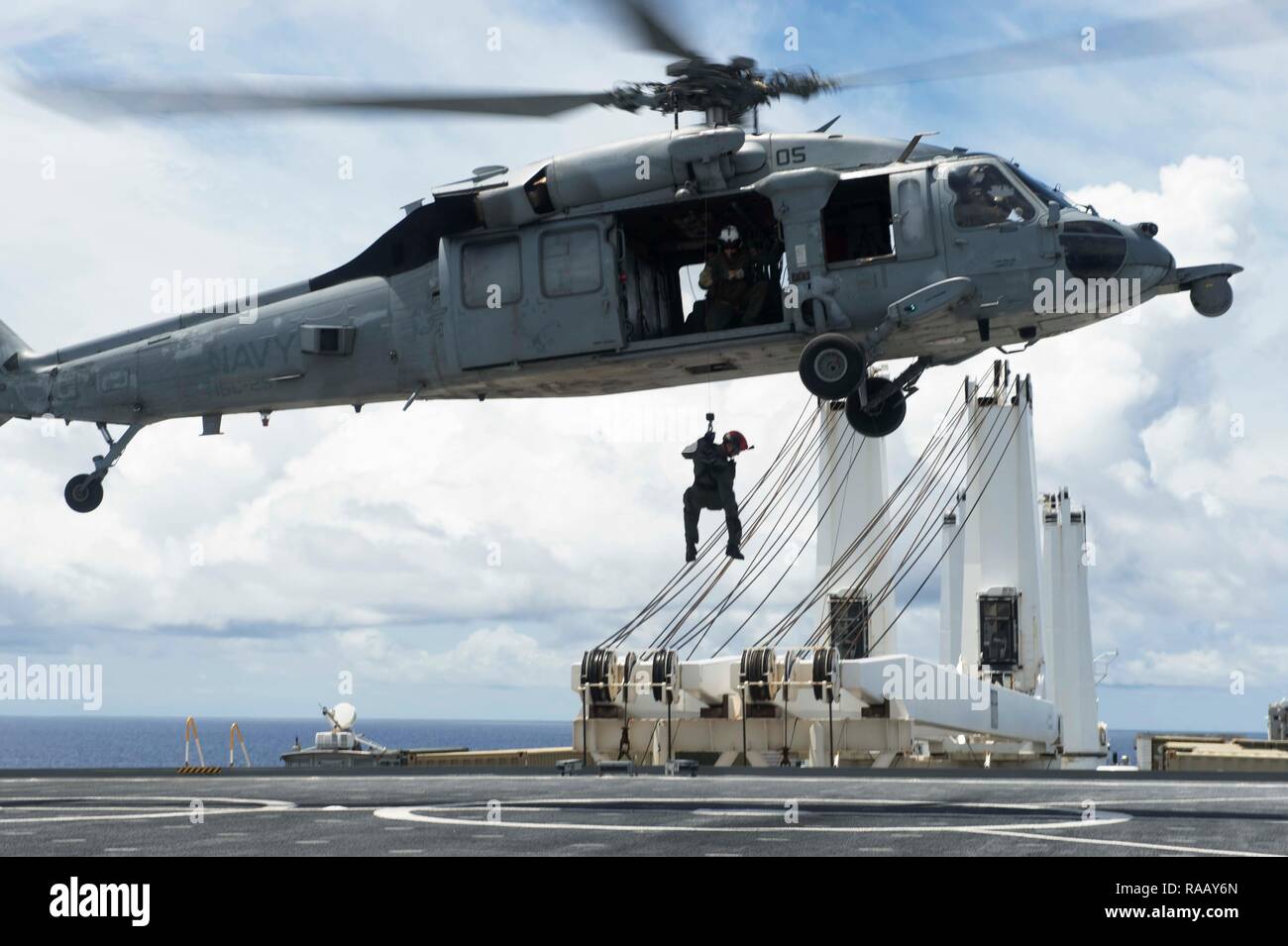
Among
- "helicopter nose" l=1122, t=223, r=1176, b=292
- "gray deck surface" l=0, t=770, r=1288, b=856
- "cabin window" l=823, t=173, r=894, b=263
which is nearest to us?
"gray deck surface" l=0, t=770, r=1288, b=856

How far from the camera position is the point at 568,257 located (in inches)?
839

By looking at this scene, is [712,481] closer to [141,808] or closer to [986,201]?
[986,201]

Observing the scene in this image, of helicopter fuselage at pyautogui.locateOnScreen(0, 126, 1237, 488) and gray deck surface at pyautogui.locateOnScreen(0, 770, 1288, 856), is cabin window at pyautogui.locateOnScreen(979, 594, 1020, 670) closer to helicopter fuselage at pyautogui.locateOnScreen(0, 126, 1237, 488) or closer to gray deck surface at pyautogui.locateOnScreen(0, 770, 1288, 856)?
gray deck surface at pyautogui.locateOnScreen(0, 770, 1288, 856)

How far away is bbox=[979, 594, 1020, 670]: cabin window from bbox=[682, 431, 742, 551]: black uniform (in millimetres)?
39228

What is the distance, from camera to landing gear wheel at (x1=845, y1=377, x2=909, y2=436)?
2252 centimetres

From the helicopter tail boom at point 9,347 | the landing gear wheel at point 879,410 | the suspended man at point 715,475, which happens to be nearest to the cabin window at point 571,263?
the suspended man at point 715,475

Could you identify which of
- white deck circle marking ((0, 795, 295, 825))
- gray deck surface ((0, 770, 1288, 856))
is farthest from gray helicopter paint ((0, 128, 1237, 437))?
white deck circle marking ((0, 795, 295, 825))

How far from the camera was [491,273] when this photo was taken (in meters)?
21.8

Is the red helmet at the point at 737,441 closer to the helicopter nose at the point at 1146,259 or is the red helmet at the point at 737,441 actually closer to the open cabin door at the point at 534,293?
the open cabin door at the point at 534,293

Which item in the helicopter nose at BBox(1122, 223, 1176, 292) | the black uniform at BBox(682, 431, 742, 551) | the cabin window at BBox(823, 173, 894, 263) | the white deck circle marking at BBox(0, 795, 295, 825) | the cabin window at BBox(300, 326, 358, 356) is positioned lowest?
the white deck circle marking at BBox(0, 795, 295, 825)

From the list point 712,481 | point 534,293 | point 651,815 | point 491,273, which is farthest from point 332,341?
point 651,815

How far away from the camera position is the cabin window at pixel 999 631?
5834cm
